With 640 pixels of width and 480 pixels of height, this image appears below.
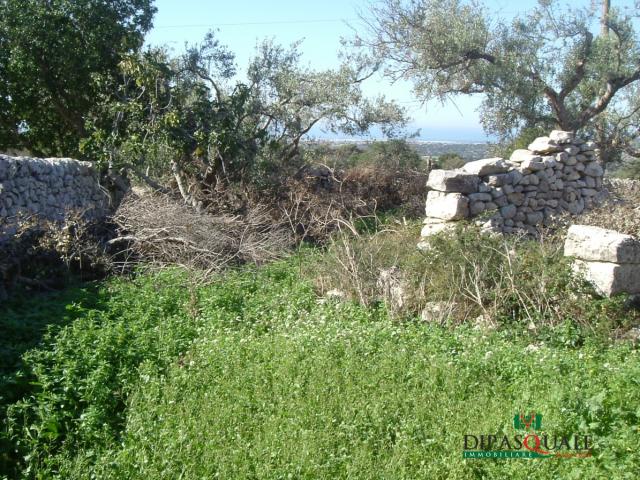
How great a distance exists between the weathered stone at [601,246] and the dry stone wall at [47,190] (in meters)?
6.70

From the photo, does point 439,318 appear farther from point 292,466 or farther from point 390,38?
point 390,38

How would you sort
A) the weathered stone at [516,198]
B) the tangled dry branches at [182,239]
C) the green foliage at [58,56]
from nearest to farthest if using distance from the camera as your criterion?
the tangled dry branches at [182,239], the weathered stone at [516,198], the green foliage at [58,56]

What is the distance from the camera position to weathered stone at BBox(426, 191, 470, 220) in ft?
31.4

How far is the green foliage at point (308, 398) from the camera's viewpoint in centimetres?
421

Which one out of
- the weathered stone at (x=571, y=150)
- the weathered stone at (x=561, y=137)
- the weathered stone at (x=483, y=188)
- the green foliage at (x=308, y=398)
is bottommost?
the green foliage at (x=308, y=398)

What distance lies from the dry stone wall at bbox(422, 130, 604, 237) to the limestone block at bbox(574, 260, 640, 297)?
2.59 meters

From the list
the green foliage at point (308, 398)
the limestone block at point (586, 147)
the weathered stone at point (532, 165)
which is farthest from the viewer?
the limestone block at point (586, 147)

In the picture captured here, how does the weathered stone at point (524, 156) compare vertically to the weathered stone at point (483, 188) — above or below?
above

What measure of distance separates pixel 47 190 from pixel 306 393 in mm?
6421

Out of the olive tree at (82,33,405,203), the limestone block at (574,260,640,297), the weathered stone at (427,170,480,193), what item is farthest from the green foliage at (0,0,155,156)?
the limestone block at (574,260,640,297)

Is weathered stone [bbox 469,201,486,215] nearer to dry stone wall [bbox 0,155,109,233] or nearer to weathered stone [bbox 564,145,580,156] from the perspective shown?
weathered stone [bbox 564,145,580,156]

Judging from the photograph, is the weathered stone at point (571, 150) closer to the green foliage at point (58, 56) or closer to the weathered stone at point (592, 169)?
the weathered stone at point (592, 169)

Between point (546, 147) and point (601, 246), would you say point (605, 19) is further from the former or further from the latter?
point (601, 246)

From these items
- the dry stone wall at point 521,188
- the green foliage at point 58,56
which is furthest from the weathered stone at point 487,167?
the green foliage at point 58,56
